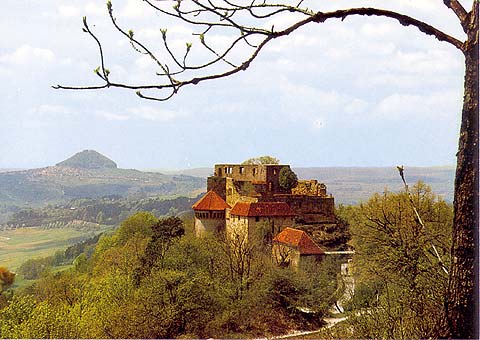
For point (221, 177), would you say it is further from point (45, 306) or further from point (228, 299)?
point (45, 306)

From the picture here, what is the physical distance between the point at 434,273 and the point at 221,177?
25.3 ft

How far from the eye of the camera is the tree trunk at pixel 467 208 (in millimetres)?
1045

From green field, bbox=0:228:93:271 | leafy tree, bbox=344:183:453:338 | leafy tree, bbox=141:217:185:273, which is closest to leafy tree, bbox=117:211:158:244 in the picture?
leafy tree, bbox=141:217:185:273

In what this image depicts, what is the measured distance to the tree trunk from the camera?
3.43 ft

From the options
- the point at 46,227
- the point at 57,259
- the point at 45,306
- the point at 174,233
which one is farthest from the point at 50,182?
the point at 45,306

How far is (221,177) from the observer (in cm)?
964

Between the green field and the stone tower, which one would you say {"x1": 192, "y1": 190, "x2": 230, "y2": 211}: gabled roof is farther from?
the green field

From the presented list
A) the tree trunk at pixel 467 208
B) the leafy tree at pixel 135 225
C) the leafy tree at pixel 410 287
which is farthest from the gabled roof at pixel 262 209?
the tree trunk at pixel 467 208

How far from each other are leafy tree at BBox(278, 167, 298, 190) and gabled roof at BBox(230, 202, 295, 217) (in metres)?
0.72

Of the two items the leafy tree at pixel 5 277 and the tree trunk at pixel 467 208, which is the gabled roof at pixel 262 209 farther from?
the tree trunk at pixel 467 208

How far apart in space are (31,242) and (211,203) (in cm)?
380

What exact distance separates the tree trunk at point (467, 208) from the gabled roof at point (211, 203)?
8.00m

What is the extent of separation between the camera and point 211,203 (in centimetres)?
906

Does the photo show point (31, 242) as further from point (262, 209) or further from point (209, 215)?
point (262, 209)
